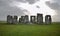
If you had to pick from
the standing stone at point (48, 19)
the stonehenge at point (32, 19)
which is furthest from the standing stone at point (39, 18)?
the standing stone at point (48, 19)

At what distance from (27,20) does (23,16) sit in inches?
4.5

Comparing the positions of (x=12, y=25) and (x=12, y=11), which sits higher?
(x=12, y=11)

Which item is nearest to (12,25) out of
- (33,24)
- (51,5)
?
(33,24)

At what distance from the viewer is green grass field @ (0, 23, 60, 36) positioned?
2941 mm

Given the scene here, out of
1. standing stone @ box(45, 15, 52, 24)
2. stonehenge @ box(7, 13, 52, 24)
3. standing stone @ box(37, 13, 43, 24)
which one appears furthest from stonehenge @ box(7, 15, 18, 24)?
standing stone @ box(45, 15, 52, 24)

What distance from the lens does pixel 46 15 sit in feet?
9.92

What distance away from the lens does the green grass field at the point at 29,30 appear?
116 inches

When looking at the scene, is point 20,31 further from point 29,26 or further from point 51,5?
point 51,5

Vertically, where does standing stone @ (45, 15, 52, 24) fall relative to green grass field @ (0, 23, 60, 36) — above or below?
above

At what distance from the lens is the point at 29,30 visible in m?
2.96

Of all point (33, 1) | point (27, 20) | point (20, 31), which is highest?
point (33, 1)

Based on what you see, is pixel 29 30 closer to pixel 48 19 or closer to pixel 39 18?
pixel 39 18

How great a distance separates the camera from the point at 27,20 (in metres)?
3.03

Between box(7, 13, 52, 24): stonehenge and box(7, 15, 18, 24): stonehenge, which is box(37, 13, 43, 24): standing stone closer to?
box(7, 13, 52, 24): stonehenge
